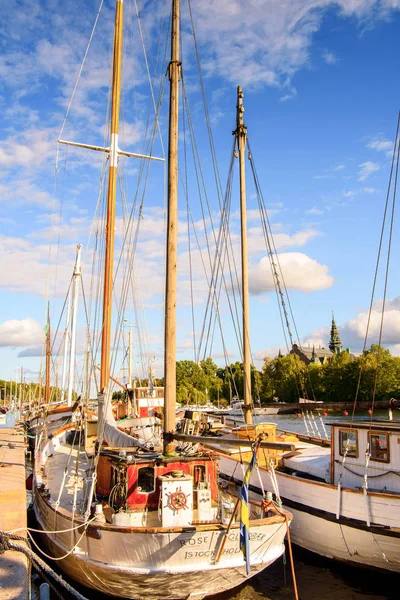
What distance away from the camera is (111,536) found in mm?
10930

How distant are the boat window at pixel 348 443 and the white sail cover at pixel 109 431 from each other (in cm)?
689

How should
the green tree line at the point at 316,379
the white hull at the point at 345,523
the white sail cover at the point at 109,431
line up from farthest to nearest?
the green tree line at the point at 316,379
the white sail cover at the point at 109,431
the white hull at the point at 345,523

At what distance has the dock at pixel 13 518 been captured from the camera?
810 cm

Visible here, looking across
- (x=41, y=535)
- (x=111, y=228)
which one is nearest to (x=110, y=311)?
(x=111, y=228)

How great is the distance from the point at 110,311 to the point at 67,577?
36.0ft

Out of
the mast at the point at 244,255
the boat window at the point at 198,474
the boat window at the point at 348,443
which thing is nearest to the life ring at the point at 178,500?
the boat window at the point at 198,474

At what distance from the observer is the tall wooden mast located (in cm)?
2066

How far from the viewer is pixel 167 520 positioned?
11109 mm

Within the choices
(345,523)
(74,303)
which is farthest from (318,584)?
(74,303)

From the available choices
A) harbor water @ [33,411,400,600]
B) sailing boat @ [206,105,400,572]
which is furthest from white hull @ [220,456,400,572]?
harbor water @ [33,411,400,600]

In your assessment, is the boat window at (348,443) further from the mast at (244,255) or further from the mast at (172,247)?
the mast at (172,247)

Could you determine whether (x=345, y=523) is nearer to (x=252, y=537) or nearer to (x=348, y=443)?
(x=348, y=443)

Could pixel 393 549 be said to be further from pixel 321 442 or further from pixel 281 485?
pixel 321 442

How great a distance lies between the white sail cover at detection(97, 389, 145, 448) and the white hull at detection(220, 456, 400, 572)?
343cm
